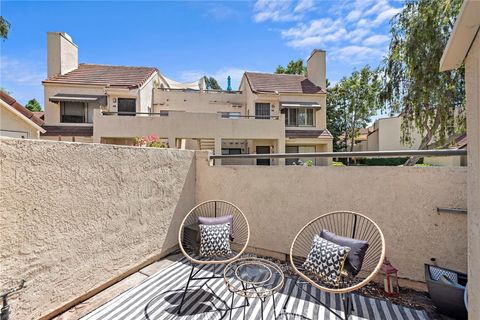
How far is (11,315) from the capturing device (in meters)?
1.82

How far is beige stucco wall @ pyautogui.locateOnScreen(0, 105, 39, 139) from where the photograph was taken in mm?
8203

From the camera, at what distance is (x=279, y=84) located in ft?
50.3

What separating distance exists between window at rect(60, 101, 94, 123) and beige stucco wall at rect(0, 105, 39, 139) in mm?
3298

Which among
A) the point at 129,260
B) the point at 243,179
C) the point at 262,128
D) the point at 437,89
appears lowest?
the point at 129,260

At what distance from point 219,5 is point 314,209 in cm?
555

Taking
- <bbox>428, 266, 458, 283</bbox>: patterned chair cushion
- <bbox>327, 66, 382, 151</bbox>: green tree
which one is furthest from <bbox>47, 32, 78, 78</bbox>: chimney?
<bbox>327, 66, 382, 151</bbox>: green tree

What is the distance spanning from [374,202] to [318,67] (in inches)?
580

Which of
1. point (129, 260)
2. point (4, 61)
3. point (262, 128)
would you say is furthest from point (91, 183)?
point (262, 128)

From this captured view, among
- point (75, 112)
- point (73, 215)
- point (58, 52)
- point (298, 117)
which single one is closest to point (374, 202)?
point (73, 215)

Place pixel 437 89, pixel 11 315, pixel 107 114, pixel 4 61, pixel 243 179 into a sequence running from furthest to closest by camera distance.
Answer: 1. pixel 107 114
2. pixel 437 89
3. pixel 4 61
4. pixel 243 179
5. pixel 11 315

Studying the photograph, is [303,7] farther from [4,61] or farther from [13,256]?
[4,61]

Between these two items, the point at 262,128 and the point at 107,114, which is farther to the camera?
the point at 262,128

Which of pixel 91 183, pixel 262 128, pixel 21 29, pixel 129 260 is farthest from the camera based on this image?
pixel 262 128

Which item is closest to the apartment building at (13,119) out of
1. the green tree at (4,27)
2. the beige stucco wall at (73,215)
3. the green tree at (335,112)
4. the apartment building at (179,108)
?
the apartment building at (179,108)
